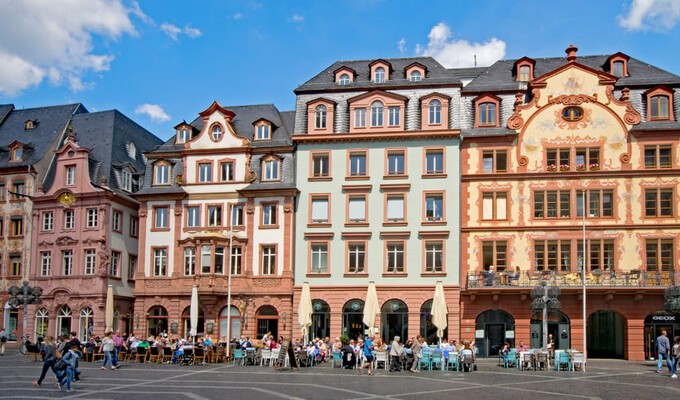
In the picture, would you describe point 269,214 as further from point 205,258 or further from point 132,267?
point 132,267

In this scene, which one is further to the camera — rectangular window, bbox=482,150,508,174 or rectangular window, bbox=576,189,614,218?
rectangular window, bbox=482,150,508,174

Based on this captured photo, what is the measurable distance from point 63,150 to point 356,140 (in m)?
21.3

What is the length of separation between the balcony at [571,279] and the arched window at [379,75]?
559 inches

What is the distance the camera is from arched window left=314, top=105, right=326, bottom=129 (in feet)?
175

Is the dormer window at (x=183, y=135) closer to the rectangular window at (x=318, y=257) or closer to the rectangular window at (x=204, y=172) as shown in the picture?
the rectangular window at (x=204, y=172)

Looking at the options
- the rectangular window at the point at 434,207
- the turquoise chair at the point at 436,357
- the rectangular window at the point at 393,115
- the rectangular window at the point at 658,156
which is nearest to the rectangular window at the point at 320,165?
the rectangular window at the point at 393,115

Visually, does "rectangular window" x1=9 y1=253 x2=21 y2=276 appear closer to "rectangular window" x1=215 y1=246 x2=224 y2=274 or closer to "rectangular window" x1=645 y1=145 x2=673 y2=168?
"rectangular window" x1=215 y1=246 x2=224 y2=274

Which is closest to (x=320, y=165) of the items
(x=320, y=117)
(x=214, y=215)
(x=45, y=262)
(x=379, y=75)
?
(x=320, y=117)

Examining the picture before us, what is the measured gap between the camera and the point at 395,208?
5166cm

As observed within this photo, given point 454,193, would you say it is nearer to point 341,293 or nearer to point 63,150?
point 341,293

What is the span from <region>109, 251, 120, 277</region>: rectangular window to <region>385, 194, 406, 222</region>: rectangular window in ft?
63.5

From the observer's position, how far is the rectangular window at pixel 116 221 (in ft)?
186

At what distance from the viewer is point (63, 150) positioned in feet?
191

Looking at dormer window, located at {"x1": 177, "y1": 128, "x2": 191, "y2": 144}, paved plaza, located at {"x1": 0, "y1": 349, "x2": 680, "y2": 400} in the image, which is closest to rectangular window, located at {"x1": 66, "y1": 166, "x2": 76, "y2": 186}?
dormer window, located at {"x1": 177, "y1": 128, "x2": 191, "y2": 144}
